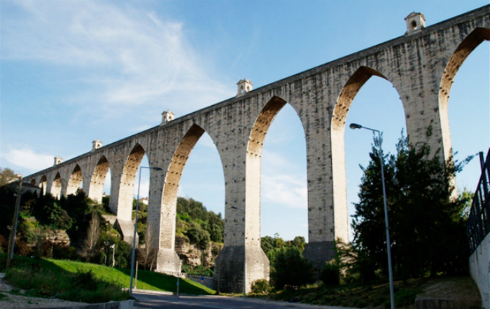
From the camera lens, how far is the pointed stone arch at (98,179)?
41.7 meters

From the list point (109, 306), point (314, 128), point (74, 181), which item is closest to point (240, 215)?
point (314, 128)

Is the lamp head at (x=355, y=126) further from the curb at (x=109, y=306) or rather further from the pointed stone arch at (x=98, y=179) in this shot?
the pointed stone arch at (x=98, y=179)

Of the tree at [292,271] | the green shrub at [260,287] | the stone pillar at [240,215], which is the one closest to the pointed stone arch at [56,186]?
the stone pillar at [240,215]

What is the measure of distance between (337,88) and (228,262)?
464 inches

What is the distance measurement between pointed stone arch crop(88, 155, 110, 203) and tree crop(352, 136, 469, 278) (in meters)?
31.4

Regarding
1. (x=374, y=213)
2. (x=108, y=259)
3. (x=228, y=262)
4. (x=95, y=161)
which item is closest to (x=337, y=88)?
(x=374, y=213)

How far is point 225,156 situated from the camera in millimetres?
27297

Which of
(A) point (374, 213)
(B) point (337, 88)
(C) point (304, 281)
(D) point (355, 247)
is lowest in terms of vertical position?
(C) point (304, 281)

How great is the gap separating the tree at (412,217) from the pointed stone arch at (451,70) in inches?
99.2

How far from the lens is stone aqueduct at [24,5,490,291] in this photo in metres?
18.8

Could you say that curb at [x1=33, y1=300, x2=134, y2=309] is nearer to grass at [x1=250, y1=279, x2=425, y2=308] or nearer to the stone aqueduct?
grass at [x1=250, y1=279, x2=425, y2=308]

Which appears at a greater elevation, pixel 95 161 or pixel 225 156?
pixel 95 161

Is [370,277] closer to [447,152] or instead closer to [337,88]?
[447,152]

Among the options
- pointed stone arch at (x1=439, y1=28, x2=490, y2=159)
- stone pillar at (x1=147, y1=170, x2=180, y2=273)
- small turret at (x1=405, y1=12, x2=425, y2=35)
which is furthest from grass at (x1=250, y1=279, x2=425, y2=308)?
stone pillar at (x1=147, y1=170, x2=180, y2=273)
